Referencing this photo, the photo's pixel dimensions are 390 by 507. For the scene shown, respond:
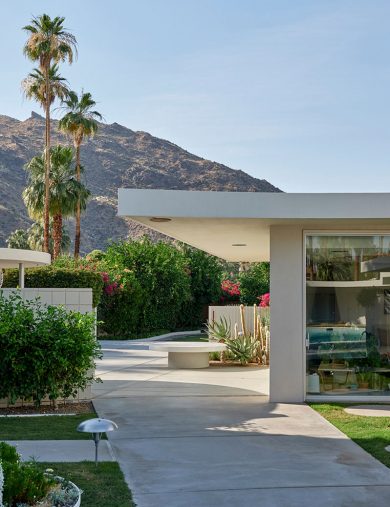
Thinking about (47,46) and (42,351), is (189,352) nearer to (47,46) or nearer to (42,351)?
(42,351)

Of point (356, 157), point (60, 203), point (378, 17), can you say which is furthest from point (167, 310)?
point (356, 157)

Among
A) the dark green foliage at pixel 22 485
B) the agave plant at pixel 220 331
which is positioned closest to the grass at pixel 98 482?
the dark green foliage at pixel 22 485

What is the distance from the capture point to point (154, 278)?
35.4m

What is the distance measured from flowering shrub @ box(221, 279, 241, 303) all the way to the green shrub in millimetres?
30568

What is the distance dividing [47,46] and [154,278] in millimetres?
13022

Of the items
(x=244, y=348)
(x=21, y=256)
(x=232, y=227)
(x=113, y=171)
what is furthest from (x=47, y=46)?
(x=113, y=171)

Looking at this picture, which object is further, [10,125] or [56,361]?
[10,125]

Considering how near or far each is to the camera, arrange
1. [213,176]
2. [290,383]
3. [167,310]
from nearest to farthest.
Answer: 1. [290,383]
2. [167,310]
3. [213,176]

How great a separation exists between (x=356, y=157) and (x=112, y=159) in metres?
66.9

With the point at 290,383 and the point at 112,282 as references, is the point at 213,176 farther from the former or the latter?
the point at 290,383

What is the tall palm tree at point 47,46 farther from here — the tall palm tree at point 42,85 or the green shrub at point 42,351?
the green shrub at point 42,351

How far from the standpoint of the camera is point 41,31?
38.0m

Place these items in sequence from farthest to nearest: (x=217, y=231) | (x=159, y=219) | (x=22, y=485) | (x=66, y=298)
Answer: (x=217, y=231) → (x=159, y=219) → (x=66, y=298) → (x=22, y=485)

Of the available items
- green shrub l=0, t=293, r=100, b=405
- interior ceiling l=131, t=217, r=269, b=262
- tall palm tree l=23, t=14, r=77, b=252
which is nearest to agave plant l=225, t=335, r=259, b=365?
interior ceiling l=131, t=217, r=269, b=262
